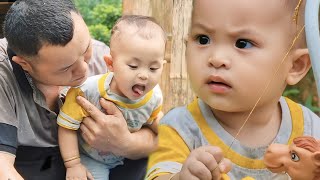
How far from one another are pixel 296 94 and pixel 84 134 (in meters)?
1.76

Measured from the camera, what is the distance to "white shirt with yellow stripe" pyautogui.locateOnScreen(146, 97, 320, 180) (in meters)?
0.86

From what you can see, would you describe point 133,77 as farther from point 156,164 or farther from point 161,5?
point 161,5

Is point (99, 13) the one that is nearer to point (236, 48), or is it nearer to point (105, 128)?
point (105, 128)

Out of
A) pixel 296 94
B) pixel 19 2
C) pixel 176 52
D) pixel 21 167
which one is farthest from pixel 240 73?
pixel 296 94

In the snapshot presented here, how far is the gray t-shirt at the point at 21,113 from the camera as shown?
117cm

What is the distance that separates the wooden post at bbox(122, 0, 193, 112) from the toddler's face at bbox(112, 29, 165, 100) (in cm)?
67

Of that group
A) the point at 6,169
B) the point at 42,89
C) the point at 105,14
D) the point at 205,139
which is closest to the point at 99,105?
the point at 42,89

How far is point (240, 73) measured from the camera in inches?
31.1

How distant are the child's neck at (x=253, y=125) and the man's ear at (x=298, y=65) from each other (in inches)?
2.6

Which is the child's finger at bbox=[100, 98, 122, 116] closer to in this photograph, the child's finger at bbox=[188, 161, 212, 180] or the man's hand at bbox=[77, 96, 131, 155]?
the man's hand at bbox=[77, 96, 131, 155]

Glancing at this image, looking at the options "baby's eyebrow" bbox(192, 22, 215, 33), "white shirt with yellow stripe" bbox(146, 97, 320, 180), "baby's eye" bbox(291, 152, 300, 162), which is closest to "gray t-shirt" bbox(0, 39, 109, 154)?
"white shirt with yellow stripe" bbox(146, 97, 320, 180)

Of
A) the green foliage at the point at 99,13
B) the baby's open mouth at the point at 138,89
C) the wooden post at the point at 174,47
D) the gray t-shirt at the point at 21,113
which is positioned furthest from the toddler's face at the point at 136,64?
the green foliage at the point at 99,13

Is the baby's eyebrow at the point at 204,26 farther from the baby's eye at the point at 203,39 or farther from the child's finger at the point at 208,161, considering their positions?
the child's finger at the point at 208,161

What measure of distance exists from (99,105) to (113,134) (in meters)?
0.08
